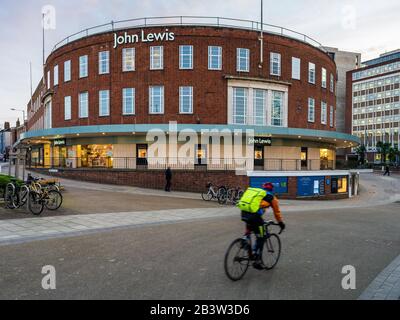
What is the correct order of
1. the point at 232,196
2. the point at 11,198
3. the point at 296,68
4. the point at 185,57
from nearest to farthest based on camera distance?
the point at 11,198 < the point at 232,196 < the point at 185,57 < the point at 296,68

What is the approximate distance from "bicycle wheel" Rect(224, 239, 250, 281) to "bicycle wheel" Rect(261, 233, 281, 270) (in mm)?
599

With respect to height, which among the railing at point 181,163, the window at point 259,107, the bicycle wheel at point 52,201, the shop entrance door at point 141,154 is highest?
the window at point 259,107

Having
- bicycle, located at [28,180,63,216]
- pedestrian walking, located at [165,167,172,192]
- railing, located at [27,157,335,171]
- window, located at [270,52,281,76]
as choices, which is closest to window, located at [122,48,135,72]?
railing, located at [27,157,335,171]

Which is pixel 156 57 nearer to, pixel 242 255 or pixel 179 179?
pixel 179 179

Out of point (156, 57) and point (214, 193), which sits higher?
point (156, 57)

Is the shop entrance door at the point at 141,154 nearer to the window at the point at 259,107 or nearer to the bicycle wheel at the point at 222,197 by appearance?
the window at the point at 259,107

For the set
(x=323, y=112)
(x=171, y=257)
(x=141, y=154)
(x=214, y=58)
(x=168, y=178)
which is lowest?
(x=171, y=257)

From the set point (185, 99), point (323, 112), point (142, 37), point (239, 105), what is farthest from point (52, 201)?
point (323, 112)

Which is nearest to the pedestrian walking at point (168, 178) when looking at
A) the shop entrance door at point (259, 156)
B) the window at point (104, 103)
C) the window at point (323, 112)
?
the shop entrance door at point (259, 156)

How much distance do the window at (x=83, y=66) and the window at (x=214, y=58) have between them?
11948 mm

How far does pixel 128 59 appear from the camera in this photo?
95.8 ft

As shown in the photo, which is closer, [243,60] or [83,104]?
[243,60]

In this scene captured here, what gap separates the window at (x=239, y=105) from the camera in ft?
95.1

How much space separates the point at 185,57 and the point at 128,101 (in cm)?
637
